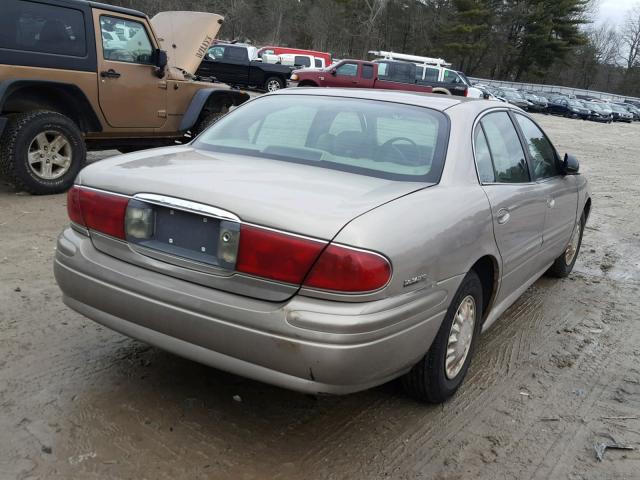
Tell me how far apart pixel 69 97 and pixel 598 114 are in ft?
145

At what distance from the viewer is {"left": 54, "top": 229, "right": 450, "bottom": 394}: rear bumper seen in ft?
7.70

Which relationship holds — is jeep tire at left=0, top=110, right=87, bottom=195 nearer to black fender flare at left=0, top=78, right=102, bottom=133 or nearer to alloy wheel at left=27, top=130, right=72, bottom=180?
alloy wheel at left=27, top=130, right=72, bottom=180

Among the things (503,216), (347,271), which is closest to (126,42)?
(503,216)

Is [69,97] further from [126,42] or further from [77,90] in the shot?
[126,42]

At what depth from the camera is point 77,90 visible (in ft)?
22.2

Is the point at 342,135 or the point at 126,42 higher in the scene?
the point at 126,42

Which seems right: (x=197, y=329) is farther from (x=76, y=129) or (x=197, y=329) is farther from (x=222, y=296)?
(x=76, y=129)

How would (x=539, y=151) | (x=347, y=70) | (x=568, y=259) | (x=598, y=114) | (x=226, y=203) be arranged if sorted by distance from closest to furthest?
(x=226, y=203), (x=539, y=151), (x=568, y=259), (x=347, y=70), (x=598, y=114)

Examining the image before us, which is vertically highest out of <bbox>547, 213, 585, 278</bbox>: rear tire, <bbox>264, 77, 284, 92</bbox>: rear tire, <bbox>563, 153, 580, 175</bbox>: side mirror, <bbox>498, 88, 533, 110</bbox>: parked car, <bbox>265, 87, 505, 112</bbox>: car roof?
<bbox>265, 87, 505, 112</bbox>: car roof

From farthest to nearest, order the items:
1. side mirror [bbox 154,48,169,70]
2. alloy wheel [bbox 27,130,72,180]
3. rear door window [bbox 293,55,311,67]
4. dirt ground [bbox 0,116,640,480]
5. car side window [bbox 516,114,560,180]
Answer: rear door window [bbox 293,55,311,67] < side mirror [bbox 154,48,169,70] < alloy wheel [bbox 27,130,72,180] < car side window [bbox 516,114,560,180] < dirt ground [bbox 0,116,640,480]

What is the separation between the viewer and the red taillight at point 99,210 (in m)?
2.75

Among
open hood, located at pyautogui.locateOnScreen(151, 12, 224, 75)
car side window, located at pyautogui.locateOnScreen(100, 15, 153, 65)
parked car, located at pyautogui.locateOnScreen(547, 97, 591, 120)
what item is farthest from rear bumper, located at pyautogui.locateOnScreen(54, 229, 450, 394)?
parked car, located at pyautogui.locateOnScreen(547, 97, 591, 120)

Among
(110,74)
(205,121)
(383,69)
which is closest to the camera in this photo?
(110,74)

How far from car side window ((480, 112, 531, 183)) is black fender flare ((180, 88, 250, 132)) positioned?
16.2 feet
